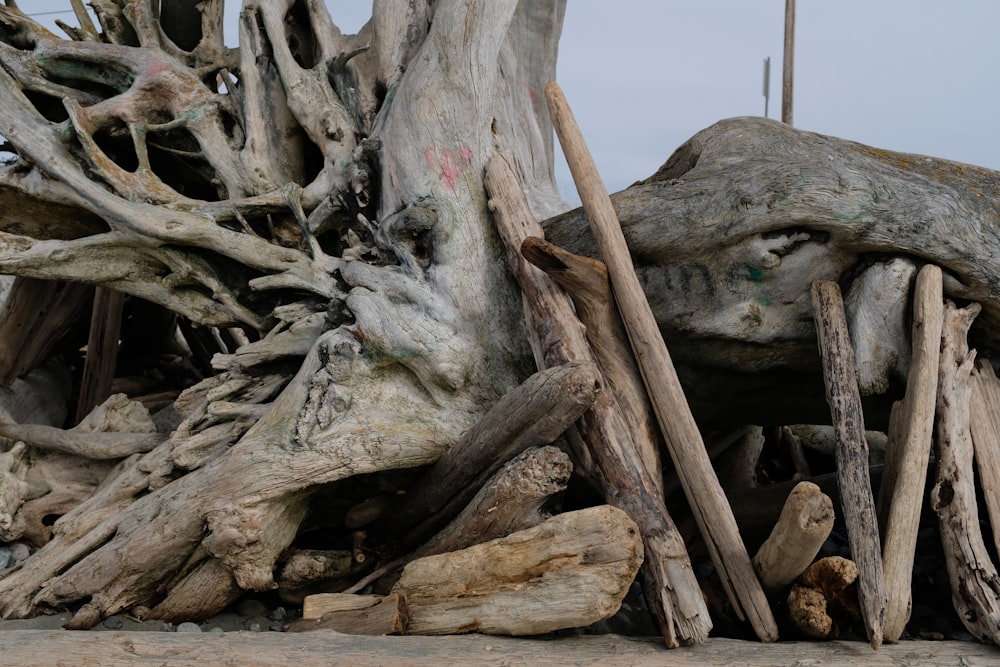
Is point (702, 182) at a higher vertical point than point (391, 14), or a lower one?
lower

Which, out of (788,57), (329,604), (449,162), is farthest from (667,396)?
(788,57)

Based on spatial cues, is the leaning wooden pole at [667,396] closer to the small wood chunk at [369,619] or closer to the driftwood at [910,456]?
the driftwood at [910,456]

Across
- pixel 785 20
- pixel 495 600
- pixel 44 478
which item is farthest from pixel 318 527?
pixel 785 20

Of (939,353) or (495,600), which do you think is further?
(939,353)

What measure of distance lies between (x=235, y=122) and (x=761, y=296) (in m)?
3.69

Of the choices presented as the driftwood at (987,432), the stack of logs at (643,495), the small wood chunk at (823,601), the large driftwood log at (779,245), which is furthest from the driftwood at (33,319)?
the driftwood at (987,432)

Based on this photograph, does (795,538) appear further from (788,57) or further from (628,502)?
(788,57)

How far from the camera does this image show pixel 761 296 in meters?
4.10

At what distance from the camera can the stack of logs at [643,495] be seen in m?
3.22

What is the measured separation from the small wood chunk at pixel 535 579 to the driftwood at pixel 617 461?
0.20 meters

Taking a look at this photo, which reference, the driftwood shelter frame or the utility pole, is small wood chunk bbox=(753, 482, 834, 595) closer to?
the driftwood shelter frame

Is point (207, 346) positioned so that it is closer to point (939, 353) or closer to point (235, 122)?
point (235, 122)

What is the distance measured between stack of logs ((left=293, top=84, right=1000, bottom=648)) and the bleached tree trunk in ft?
1.53

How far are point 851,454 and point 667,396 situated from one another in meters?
0.74
